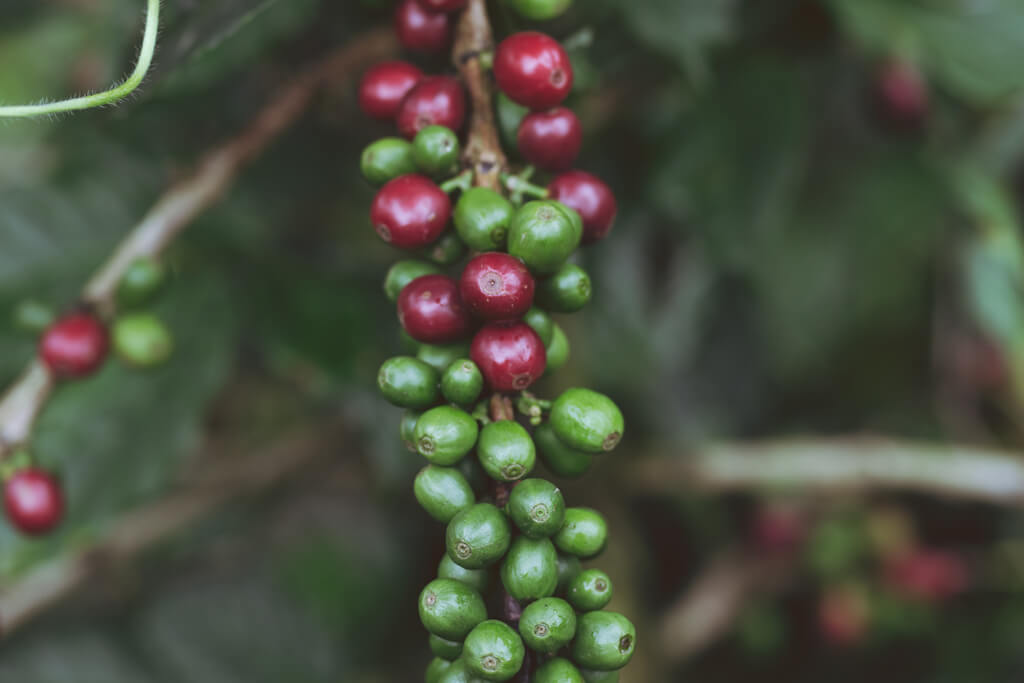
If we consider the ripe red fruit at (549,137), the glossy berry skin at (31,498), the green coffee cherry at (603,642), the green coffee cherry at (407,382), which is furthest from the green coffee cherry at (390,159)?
the glossy berry skin at (31,498)

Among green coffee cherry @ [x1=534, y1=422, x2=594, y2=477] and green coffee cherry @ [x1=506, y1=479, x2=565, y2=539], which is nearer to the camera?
green coffee cherry @ [x1=506, y1=479, x2=565, y2=539]

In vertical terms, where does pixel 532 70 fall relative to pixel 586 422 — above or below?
above

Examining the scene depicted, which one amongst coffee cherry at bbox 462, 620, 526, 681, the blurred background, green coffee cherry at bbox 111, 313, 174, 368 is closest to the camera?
coffee cherry at bbox 462, 620, 526, 681

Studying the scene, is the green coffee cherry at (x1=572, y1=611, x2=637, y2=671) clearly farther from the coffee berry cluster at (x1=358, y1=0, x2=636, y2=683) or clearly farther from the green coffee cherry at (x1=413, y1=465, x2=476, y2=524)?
the green coffee cherry at (x1=413, y1=465, x2=476, y2=524)

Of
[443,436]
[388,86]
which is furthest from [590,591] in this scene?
[388,86]

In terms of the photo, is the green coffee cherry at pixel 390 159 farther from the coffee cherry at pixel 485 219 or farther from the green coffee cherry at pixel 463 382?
the green coffee cherry at pixel 463 382

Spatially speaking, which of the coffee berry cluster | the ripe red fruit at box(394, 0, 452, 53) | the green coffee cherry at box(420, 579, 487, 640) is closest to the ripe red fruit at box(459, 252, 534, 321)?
the coffee berry cluster

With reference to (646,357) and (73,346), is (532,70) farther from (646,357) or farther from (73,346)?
(646,357)

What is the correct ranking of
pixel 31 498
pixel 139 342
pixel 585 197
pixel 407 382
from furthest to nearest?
pixel 139 342, pixel 31 498, pixel 585 197, pixel 407 382
